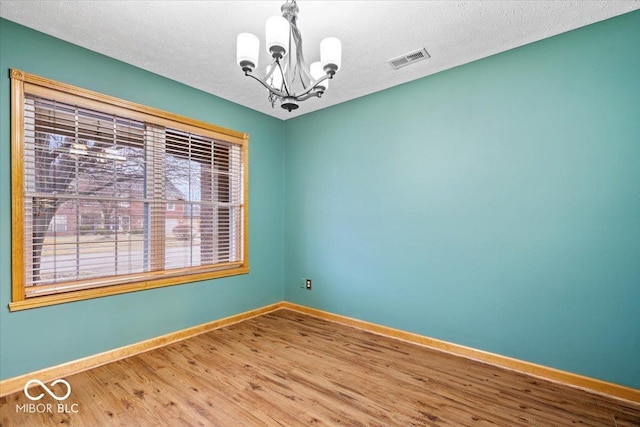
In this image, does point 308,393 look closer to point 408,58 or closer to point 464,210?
point 464,210

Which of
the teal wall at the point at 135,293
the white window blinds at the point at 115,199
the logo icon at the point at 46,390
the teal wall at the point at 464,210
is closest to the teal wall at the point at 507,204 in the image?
the teal wall at the point at 464,210

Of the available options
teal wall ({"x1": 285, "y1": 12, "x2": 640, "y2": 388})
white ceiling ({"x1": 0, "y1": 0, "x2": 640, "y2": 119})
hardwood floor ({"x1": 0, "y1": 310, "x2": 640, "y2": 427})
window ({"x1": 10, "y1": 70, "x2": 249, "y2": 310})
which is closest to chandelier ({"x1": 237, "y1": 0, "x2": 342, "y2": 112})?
white ceiling ({"x1": 0, "y1": 0, "x2": 640, "y2": 119})

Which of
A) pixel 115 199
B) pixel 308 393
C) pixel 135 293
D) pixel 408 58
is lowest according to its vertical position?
pixel 308 393

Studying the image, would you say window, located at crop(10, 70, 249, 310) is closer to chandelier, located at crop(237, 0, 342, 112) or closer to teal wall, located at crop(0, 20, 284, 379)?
teal wall, located at crop(0, 20, 284, 379)

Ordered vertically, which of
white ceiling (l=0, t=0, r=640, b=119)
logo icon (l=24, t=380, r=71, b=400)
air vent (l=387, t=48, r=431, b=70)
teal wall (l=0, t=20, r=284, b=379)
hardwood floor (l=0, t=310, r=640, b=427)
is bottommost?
hardwood floor (l=0, t=310, r=640, b=427)

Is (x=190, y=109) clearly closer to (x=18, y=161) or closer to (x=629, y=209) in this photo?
(x=18, y=161)

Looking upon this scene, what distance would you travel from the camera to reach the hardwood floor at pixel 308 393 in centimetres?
186

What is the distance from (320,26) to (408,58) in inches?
35.3

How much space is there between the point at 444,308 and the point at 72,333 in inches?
127

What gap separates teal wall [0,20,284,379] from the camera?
2150 millimetres

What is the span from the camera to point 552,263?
91.5 inches

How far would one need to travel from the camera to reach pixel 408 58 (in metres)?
2.64

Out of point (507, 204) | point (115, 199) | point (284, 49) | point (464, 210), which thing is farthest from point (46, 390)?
point (507, 204)

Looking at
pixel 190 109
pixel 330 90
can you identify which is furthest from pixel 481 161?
pixel 190 109
